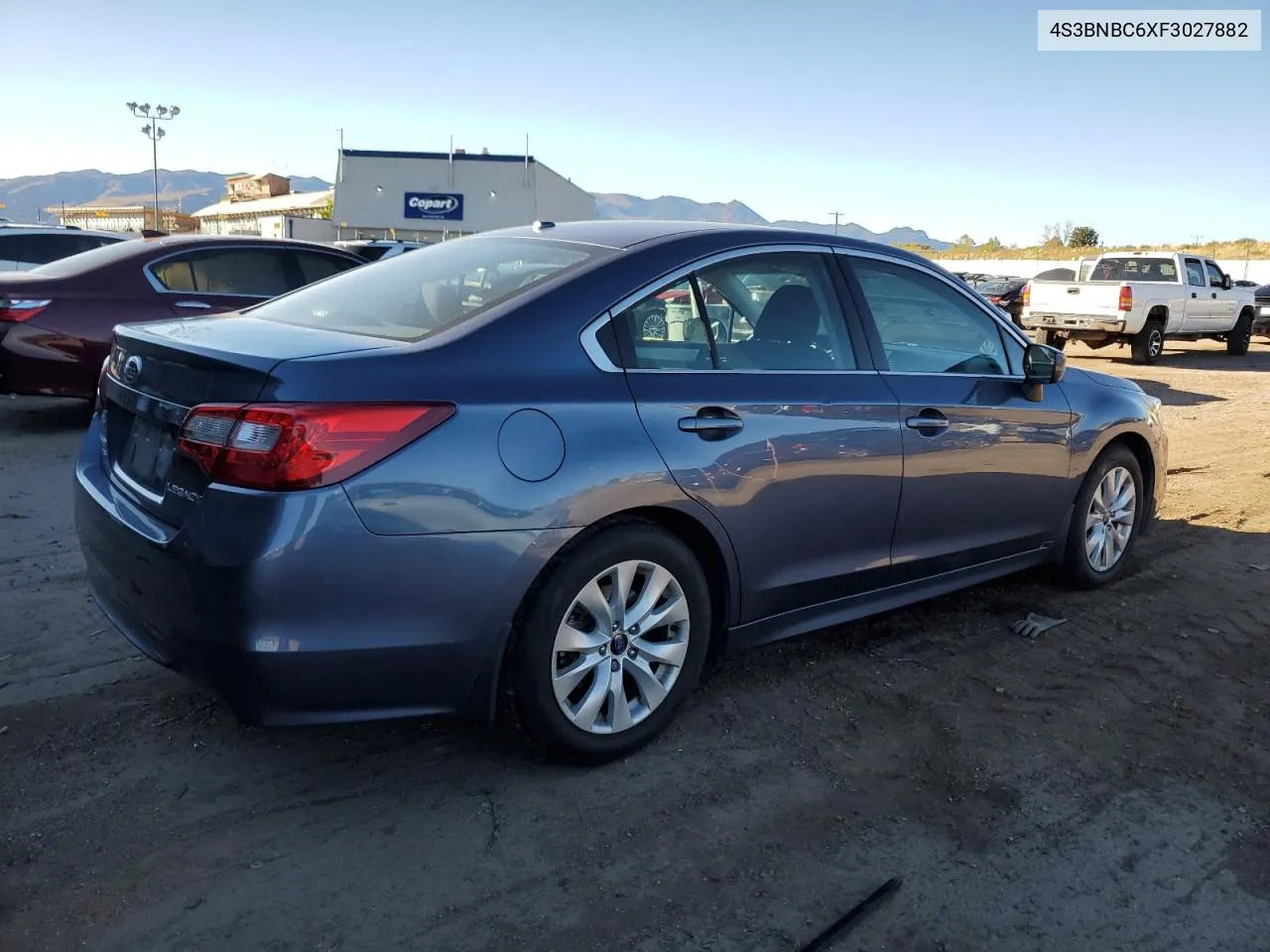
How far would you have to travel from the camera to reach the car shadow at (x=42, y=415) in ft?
27.1

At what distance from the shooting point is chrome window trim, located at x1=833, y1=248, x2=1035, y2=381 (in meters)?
4.05

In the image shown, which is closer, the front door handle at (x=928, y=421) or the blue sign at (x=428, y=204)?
the front door handle at (x=928, y=421)

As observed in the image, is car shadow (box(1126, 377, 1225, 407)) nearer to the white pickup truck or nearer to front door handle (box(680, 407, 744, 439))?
the white pickup truck

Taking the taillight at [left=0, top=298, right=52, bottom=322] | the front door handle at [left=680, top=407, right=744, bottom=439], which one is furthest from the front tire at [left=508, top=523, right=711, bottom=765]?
the taillight at [left=0, top=298, right=52, bottom=322]

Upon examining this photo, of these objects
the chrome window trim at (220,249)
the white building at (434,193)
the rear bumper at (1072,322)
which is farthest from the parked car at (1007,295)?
the white building at (434,193)

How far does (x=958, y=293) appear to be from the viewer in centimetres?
447

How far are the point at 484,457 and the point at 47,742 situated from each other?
1.76 m

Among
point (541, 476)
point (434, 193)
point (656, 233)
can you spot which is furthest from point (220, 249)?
point (434, 193)

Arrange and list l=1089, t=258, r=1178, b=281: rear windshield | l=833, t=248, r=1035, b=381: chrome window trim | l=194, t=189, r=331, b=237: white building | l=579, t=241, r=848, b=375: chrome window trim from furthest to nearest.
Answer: l=194, t=189, r=331, b=237: white building
l=1089, t=258, r=1178, b=281: rear windshield
l=833, t=248, r=1035, b=381: chrome window trim
l=579, t=241, r=848, b=375: chrome window trim

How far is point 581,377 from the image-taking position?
305 centimetres

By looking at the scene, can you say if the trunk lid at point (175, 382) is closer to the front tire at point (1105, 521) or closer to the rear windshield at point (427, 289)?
the rear windshield at point (427, 289)

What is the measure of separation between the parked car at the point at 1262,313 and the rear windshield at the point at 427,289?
23.9m

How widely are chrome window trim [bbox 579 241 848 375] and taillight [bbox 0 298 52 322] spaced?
597 cm

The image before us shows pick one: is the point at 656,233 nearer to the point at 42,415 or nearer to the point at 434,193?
the point at 42,415
